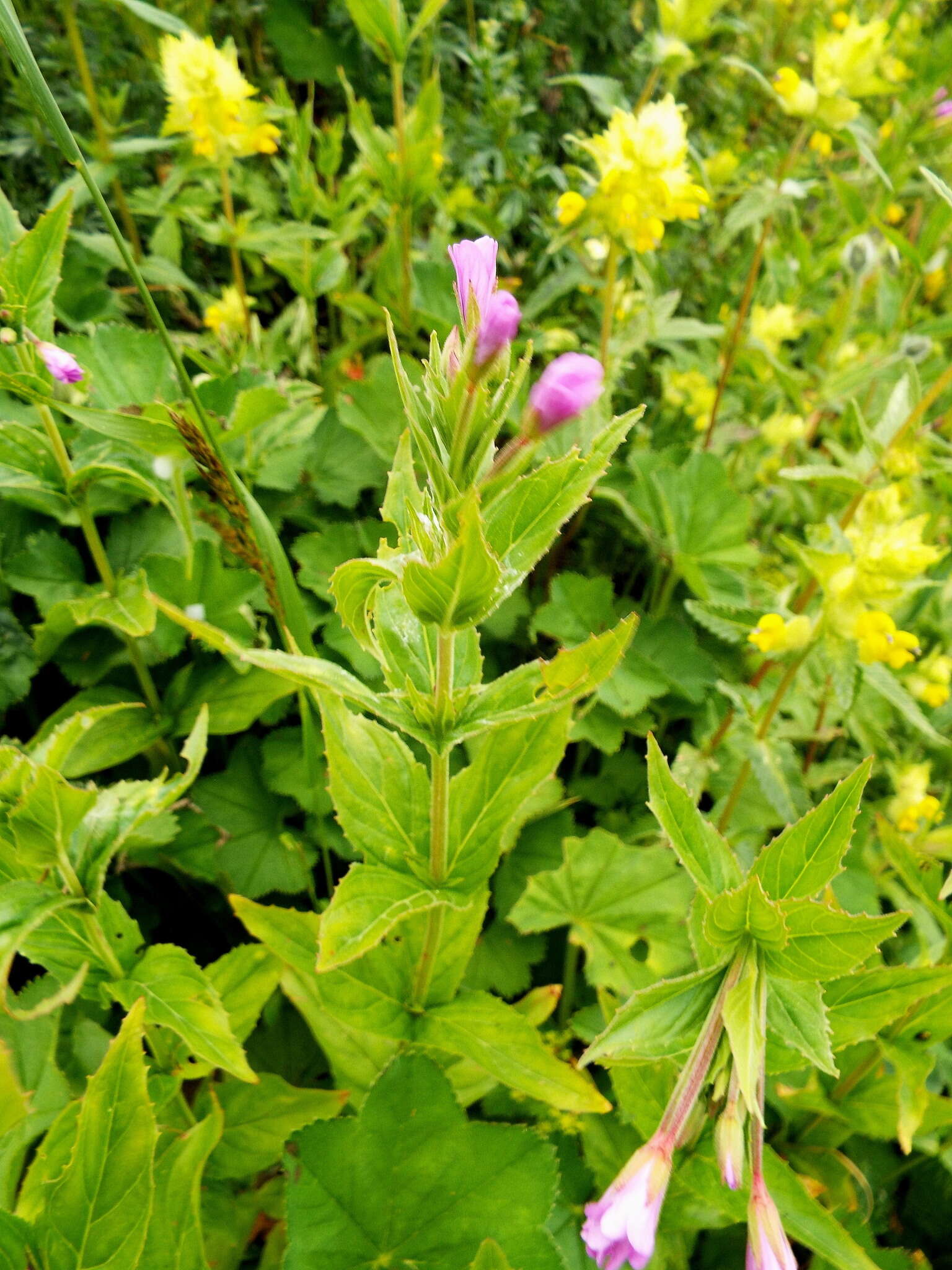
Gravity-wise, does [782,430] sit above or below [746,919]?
below

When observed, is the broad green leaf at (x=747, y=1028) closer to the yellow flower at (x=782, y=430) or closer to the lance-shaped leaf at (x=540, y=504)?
the lance-shaped leaf at (x=540, y=504)

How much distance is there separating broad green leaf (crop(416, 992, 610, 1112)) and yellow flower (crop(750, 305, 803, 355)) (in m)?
1.41

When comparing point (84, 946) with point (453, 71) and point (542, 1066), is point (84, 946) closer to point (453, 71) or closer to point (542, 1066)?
point (542, 1066)

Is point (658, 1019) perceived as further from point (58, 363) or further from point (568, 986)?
point (58, 363)

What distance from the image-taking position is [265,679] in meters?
1.07

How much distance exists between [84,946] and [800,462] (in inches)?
65.1

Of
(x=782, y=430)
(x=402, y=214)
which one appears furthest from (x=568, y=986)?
(x=402, y=214)

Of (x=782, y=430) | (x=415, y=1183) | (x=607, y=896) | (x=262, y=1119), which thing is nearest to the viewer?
(x=415, y=1183)

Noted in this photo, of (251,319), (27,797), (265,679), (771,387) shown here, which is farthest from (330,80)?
(27,797)

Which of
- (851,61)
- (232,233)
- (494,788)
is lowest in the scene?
(494,788)

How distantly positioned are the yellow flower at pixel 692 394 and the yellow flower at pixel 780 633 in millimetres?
698

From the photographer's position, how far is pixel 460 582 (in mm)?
515

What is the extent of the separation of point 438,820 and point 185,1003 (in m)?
0.28

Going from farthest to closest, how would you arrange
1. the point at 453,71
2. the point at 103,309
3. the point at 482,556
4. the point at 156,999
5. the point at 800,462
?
the point at 453,71, the point at 800,462, the point at 103,309, the point at 156,999, the point at 482,556
